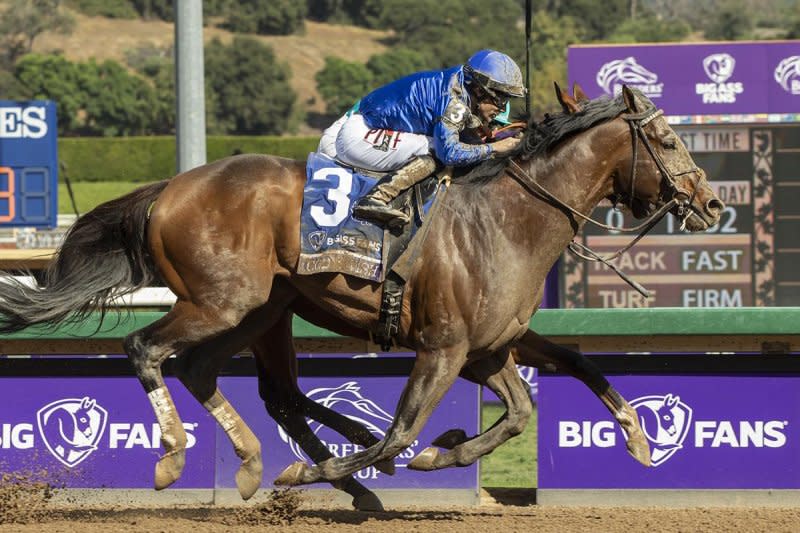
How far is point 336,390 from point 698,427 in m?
1.82

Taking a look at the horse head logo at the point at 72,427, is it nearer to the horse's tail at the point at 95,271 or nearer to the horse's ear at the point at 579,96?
the horse's tail at the point at 95,271

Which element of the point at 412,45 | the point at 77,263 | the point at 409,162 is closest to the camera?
the point at 409,162

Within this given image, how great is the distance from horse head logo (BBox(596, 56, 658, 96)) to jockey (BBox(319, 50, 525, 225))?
5452mm

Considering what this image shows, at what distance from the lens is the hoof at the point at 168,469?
550 cm

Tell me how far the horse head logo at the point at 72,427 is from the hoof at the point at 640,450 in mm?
2671

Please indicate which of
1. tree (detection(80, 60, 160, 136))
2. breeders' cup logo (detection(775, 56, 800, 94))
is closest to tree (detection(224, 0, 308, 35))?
tree (detection(80, 60, 160, 136))

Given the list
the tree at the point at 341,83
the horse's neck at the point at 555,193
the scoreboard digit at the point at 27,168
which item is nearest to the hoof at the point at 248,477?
the horse's neck at the point at 555,193

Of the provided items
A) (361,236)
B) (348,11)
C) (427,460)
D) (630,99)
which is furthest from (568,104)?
(348,11)

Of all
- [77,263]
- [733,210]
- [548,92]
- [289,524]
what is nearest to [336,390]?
[289,524]

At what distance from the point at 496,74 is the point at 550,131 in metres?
0.36

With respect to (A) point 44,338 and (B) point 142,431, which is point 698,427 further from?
(A) point 44,338

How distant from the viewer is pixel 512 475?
802 cm

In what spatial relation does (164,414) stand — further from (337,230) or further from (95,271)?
(337,230)

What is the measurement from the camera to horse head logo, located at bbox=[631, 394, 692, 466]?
648cm
